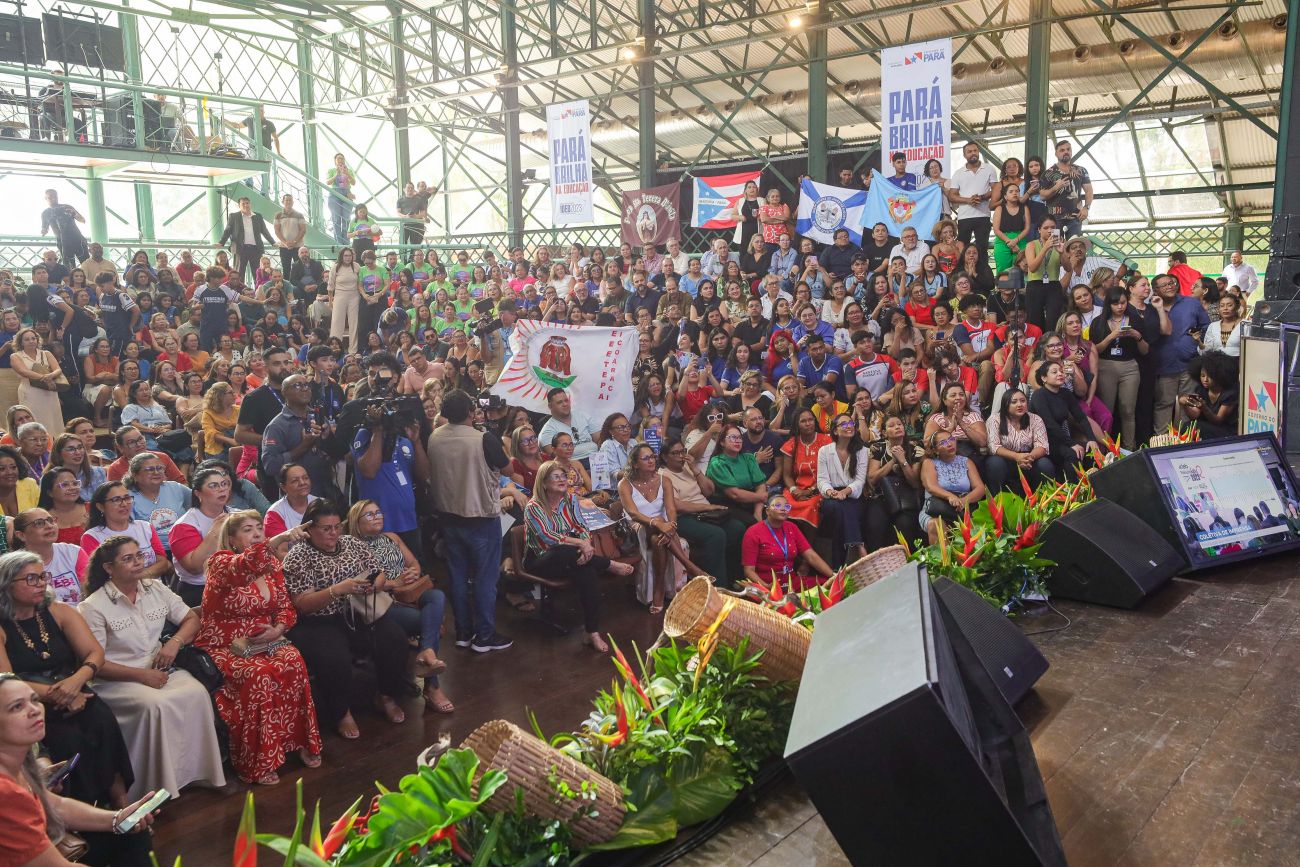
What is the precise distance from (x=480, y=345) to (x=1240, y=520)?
7121 mm

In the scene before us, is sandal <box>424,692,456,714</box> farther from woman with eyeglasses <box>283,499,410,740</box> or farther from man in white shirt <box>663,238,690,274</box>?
man in white shirt <box>663,238,690,274</box>

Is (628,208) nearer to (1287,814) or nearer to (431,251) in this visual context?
(431,251)

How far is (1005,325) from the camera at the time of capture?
8.55m

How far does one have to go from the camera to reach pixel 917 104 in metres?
10.8

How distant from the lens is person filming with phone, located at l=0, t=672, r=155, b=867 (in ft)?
8.82

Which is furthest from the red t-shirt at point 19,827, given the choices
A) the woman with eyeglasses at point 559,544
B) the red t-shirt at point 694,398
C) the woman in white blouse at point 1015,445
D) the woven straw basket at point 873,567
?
the red t-shirt at point 694,398

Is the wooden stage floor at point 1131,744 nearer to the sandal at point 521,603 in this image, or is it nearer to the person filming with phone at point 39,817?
the person filming with phone at point 39,817

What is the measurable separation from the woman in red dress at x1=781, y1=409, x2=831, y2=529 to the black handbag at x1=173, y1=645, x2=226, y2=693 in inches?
153

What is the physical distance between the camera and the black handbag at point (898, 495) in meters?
6.89

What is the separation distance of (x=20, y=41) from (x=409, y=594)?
14.8 m

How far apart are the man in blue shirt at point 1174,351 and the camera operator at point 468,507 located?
5.26m

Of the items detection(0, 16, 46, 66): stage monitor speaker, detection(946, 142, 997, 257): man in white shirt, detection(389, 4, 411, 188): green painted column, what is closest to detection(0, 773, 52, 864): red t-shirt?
detection(946, 142, 997, 257): man in white shirt

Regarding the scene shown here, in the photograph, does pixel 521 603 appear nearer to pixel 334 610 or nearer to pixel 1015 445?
pixel 334 610

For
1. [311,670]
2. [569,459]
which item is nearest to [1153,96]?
[569,459]
